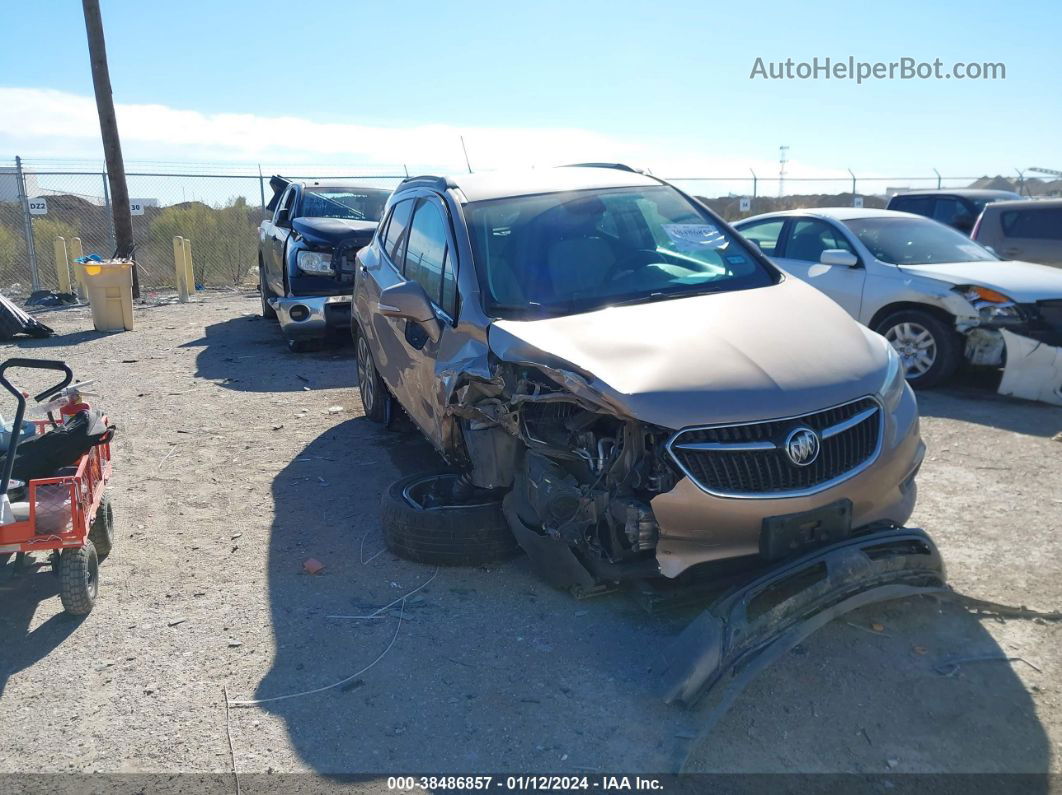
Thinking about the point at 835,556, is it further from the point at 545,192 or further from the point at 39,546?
the point at 39,546

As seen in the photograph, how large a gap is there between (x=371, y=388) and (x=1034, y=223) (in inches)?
352

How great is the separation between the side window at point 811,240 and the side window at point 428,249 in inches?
185

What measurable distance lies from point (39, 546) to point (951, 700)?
3794 millimetres

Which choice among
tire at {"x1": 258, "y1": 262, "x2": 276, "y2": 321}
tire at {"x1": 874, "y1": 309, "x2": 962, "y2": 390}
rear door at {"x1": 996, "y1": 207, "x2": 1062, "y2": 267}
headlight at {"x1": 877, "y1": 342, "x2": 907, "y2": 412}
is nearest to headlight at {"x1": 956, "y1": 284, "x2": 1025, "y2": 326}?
tire at {"x1": 874, "y1": 309, "x2": 962, "y2": 390}

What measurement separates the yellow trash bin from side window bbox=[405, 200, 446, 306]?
822 cm

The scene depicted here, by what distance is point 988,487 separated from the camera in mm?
5391

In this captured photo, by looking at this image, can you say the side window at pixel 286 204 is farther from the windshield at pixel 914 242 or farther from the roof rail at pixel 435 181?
the windshield at pixel 914 242

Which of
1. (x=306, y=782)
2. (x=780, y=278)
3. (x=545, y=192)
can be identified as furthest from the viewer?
(x=545, y=192)

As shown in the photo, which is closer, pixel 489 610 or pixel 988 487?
pixel 489 610

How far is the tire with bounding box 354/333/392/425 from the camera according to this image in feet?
21.8

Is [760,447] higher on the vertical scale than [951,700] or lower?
higher

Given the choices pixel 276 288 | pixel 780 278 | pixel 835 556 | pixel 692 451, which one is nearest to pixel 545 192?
pixel 780 278

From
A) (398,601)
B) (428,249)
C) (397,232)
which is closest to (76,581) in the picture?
(398,601)

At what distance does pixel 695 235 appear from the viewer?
4.86 meters
